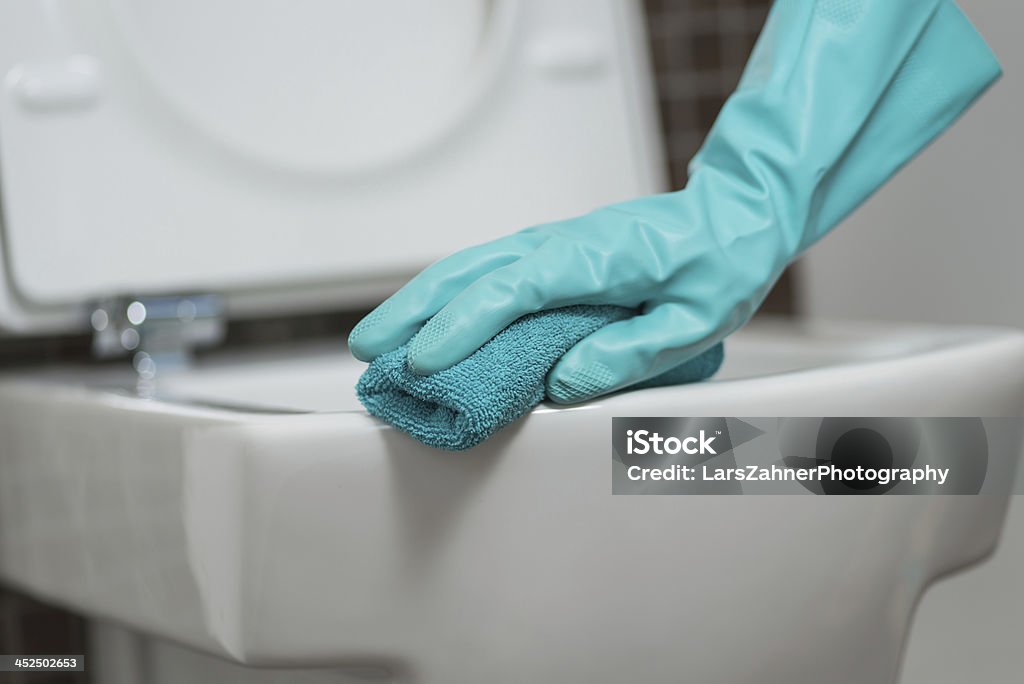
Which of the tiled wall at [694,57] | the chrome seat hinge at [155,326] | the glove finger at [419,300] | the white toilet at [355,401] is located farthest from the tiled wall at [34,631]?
the tiled wall at [694,57]

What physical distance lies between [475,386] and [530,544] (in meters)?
0.08

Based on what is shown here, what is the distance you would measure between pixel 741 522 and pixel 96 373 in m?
0.51

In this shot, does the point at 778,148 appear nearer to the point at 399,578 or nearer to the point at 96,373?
the point at 399,578

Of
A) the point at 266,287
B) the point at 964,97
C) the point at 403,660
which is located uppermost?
the point at 964,97

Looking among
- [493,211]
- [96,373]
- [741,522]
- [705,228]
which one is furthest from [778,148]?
[96,373]

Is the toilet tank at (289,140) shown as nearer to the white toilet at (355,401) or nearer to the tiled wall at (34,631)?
the white toilet at (355,401)

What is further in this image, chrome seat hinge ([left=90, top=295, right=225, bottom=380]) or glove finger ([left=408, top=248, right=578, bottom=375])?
chrome seat hinge ([left=90, top=295, right=225, bottom=380])

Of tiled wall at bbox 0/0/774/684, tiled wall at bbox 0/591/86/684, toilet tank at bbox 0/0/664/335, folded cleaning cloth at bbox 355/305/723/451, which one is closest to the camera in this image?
folded cleaning cloth at bbox 355/305/723/451

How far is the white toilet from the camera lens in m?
0.45

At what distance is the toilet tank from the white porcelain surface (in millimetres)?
204

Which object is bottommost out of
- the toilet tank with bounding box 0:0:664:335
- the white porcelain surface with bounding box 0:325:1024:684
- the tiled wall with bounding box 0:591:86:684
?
the tiled wall with bounding box 0:591:86:684

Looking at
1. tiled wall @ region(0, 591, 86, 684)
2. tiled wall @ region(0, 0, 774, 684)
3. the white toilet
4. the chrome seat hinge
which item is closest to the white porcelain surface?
the white toilet

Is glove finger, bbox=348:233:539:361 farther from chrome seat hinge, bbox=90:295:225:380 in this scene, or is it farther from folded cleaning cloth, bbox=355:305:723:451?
chrome seat hinge, bbox=90:295:225:380

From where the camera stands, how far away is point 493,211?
831 millimetres
